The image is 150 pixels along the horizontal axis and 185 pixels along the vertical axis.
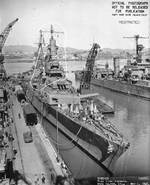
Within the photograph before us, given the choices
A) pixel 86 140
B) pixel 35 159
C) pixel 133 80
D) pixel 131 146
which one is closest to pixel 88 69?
pixel 133 80

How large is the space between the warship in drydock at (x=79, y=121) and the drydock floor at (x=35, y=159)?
1816 mm

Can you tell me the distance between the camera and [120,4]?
12.4 metres

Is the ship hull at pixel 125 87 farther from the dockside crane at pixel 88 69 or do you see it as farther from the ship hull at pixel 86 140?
the ship hull at pixel 86 140

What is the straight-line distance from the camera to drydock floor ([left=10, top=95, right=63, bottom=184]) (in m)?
10.1

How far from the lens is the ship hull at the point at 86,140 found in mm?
12008

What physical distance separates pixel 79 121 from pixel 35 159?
3914 millimetres

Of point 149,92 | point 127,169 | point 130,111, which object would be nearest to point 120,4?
point 127,169

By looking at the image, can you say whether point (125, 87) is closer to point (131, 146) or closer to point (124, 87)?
point (124, 87)

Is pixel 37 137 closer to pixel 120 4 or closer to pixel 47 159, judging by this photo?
pixel 47 159

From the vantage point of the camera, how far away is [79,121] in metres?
14.7

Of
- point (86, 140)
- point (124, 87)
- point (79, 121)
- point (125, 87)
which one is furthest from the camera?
Answer: point (124, 87)

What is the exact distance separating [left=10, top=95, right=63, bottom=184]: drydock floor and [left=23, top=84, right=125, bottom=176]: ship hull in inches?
63.9

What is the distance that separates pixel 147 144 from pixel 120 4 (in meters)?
7.78

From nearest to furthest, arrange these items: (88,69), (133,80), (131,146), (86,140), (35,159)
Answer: (35,159)
(86,140)
(131,146)
(88,69)
(133,80)
